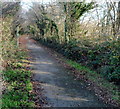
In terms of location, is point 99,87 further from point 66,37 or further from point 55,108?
point 66,37

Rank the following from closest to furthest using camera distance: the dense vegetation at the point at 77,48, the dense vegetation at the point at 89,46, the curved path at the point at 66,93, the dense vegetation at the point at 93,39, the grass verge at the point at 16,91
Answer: the grass verge at the point at 16,91, the curved path at the point at 66,93, the dense vegetation at the point at 77,48, the dense vegetation at the point at 89,46, the dense vegetation at the point at 93,39

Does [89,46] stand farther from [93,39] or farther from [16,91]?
[16,91]

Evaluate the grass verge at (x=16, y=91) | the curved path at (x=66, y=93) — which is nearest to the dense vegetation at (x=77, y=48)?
the grass verge at (x=16, y=91)

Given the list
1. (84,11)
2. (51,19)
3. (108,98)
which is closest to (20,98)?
(108,98)

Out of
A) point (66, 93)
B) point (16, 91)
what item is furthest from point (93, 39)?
point (16, 91)

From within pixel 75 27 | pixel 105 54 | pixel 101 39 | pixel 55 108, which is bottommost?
pixel 55 108

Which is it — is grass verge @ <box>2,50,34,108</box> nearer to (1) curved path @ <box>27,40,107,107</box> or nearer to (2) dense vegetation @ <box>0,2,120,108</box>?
(2) dense vegetation @ <box>0,2,120,108</box>

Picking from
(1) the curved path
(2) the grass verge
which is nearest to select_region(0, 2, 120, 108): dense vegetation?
(2) the grass verge

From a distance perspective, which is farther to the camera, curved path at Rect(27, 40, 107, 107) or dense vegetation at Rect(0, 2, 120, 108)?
dense vegetation at Rect(0, 2, 120, 108)

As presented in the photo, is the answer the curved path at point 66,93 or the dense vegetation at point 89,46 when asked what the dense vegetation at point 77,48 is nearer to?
the dense vegetation at point 89,46

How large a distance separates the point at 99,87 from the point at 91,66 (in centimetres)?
471

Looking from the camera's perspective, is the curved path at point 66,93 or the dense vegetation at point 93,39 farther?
the dense vegetation at point 93,39

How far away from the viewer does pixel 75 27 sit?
19.2 meters

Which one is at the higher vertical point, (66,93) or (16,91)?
(16,91)
